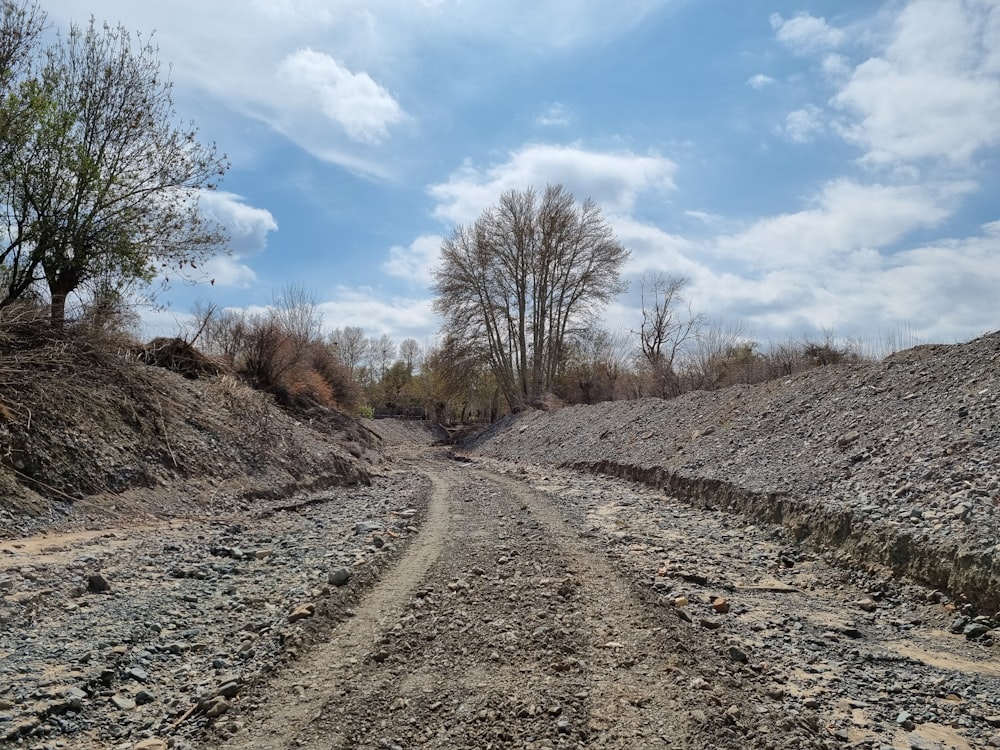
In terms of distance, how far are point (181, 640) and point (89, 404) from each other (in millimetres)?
7175

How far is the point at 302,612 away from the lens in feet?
15.6

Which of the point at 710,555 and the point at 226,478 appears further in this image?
the point at 226,478

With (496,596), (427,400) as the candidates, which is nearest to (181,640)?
(496,596)

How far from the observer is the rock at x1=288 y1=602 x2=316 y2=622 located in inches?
185

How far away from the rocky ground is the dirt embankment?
0.05m

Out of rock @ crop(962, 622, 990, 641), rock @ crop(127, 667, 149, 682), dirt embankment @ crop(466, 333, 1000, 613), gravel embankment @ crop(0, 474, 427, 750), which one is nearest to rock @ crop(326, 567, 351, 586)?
gravel embankment @ crop(0, 474, 427, 750)

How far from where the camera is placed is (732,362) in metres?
28.0

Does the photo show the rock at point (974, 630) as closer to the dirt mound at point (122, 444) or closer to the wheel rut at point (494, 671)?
the wheel rut at point (494, 671)

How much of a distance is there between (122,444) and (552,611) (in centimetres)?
820

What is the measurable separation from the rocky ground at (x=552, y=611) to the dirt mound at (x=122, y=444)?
0.15 metres

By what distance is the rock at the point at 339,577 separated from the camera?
5.60 meters

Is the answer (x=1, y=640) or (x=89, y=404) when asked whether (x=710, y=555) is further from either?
(x=89, y=404)

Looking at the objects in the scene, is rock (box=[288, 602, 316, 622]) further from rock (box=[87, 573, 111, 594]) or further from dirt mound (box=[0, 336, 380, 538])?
Result: dirt mound (box=[0, 336, 380, 538])

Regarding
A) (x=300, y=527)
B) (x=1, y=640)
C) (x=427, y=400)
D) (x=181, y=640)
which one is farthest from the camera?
(x=427, y=400)
